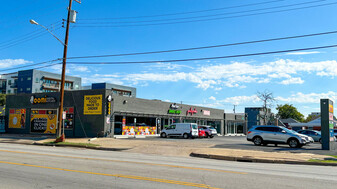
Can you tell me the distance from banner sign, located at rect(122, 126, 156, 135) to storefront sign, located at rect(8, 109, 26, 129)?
1288 centimetres

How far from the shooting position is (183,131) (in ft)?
105

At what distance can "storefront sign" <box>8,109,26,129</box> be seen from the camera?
36.2m

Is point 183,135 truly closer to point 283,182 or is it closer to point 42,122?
point 42,122

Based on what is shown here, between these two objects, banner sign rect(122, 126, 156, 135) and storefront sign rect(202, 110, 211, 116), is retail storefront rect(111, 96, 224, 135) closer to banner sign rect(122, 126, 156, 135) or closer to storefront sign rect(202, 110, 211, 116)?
banner sign rect(122, 126, 156, 135)

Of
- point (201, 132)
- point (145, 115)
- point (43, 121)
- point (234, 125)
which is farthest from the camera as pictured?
point (234, 125)

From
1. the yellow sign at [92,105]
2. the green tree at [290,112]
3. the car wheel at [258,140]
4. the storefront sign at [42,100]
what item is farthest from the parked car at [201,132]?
the green tree at [290,112]

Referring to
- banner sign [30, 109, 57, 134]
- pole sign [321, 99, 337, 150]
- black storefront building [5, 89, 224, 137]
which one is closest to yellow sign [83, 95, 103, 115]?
black storefront building [5, 89, 224, 137]

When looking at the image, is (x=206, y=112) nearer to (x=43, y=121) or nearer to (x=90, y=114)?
(x=90, y=114)

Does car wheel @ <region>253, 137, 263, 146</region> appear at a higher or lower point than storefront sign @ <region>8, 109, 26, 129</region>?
lower

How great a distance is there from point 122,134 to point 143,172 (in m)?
23.4

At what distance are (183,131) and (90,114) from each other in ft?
32.8

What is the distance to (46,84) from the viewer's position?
8388 centimetres

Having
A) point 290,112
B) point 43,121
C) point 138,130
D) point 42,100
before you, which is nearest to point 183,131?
point 138,130

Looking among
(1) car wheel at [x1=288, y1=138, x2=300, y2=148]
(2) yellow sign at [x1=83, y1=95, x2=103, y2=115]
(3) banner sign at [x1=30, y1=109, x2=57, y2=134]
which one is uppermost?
(2) yellow sign at [x1=83, y1=95, x2=103, y2=115]
